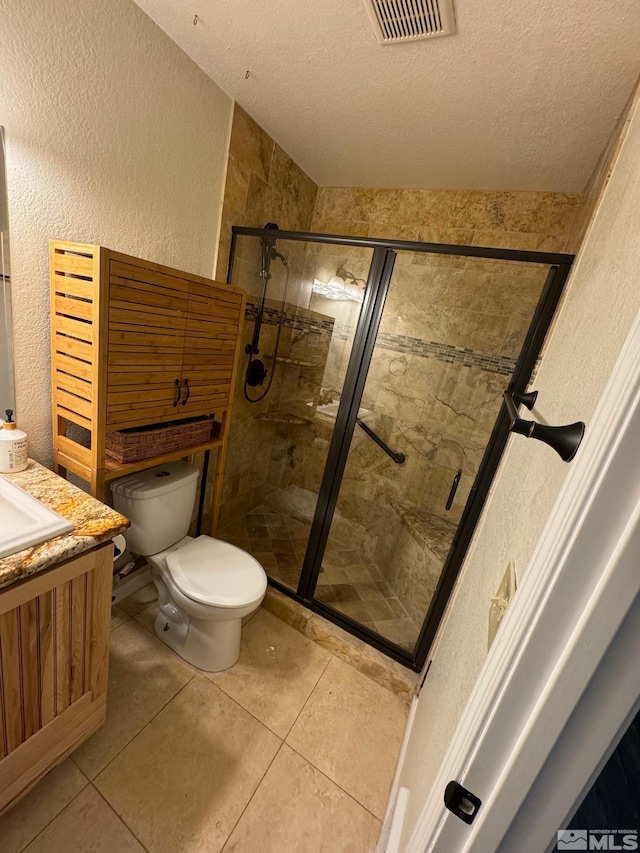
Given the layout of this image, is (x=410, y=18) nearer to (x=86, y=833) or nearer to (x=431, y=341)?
(x=431, y=341)

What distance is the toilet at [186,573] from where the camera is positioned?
1.37m

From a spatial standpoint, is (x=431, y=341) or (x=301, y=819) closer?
(x=301, y=819)

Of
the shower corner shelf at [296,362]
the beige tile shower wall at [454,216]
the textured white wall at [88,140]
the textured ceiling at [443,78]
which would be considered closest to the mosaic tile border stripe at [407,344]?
the shower corner shelf at [296,362]

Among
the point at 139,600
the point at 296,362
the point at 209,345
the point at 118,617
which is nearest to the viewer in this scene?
the point at 209,345

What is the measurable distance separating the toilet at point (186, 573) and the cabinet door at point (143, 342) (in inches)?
13.5

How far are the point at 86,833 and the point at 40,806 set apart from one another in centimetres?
17

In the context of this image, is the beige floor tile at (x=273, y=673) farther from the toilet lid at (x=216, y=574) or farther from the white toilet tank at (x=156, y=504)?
the white toilet tank at (x=156, y=504)

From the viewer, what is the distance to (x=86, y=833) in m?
0.98

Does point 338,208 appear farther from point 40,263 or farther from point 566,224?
point 40,263

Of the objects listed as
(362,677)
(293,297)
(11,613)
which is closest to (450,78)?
(293,297)

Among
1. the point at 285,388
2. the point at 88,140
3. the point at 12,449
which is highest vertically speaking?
the point at 88,140

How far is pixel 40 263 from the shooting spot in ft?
3.79

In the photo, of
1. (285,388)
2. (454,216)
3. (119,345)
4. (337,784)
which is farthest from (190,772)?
(454,216)

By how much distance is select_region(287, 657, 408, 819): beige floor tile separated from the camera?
1228mm
